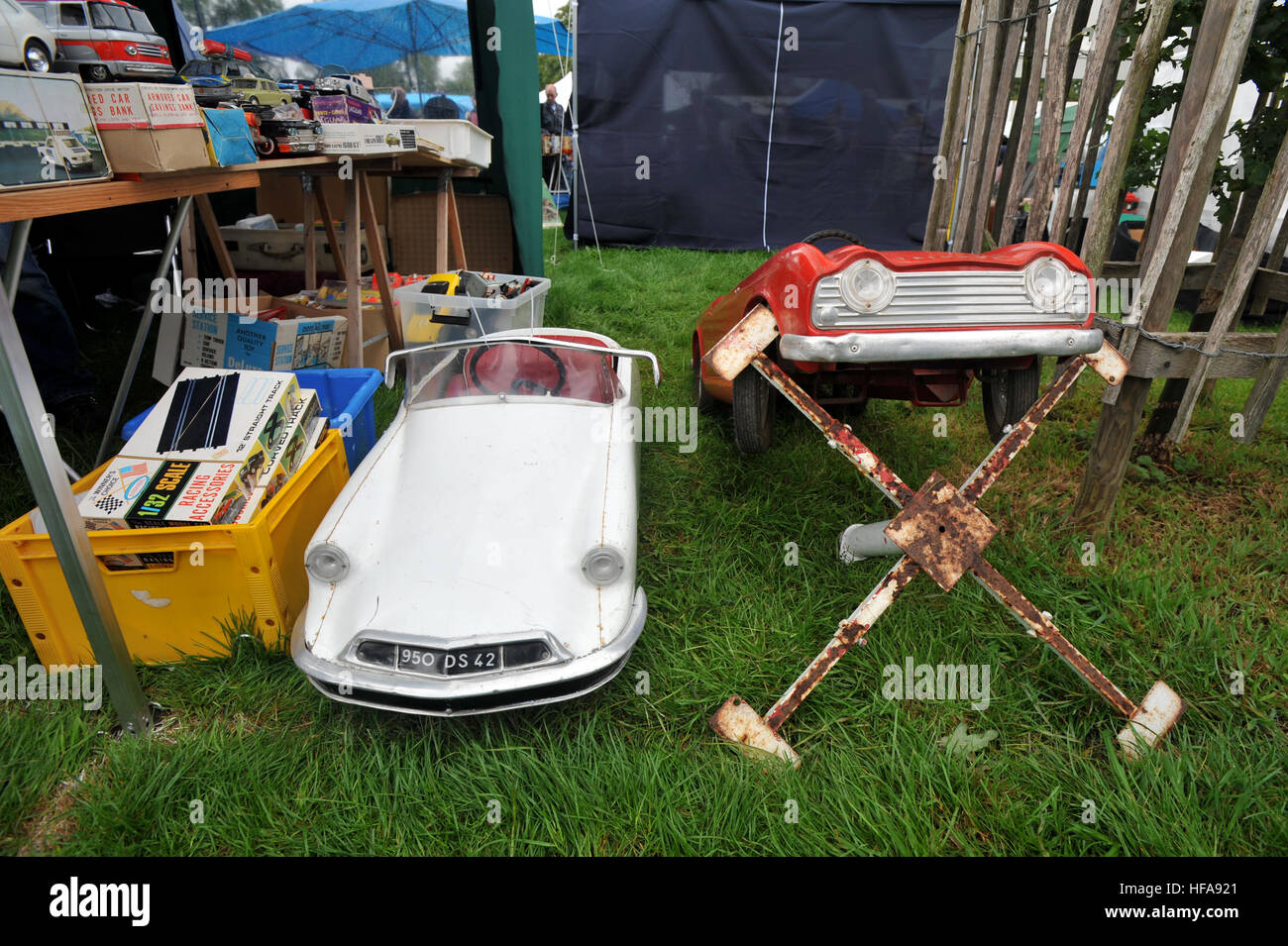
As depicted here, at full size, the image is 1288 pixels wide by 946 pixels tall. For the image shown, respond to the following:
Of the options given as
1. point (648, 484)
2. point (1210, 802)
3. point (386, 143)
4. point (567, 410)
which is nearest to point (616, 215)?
point (386, 143)

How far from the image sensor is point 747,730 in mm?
2061

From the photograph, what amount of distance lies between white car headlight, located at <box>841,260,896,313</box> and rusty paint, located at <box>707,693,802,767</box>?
1193 mm

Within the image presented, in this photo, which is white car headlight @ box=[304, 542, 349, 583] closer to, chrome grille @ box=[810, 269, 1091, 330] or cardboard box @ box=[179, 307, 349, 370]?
chrome grille @ box=[810, 269, 1091, 330]

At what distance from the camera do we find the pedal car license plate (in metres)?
1.91

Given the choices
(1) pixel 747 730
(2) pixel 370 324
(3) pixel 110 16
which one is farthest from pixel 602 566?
(2) pixel 370 324

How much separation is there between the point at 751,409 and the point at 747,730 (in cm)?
125

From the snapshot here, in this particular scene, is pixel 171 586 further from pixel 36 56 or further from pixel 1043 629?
pixel 1043 629

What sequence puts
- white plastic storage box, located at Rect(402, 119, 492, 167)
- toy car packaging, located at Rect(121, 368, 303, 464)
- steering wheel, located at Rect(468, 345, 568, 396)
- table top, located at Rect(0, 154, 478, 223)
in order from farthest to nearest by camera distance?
white plastic storage box, located at Rect(402, 119, 492, 167) < steering wheel, located at Rect(468, 345, 568, 396) < toy car packaging, located at Rect(121, 368, 303, 464) < table top, located at Rect(0, 154, 478, 223)

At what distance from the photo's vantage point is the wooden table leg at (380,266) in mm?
4234

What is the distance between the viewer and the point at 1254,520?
2.99m

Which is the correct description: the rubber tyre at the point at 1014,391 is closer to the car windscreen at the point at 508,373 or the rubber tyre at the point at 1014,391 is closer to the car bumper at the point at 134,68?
the car windscreen at the point at 508,373

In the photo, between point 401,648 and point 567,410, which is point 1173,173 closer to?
point 567,410

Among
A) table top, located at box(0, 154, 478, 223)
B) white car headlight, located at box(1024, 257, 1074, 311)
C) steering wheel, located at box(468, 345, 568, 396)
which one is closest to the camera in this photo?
table top, located at box(0, 154, 478, 223)

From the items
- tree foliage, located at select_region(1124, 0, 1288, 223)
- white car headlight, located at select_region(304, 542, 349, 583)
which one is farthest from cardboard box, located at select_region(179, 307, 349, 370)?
tree foliage, located at select_region(1124, 0, 1288, 223)
